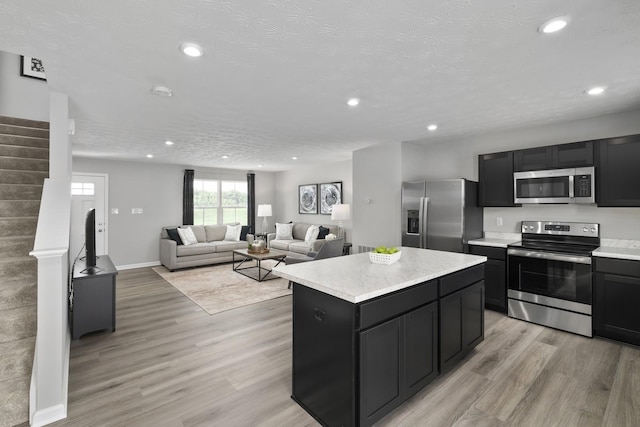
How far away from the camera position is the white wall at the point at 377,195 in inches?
197

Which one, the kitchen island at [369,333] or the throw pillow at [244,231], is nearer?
the kitchen island at [369,333]

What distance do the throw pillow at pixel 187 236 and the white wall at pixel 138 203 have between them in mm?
820

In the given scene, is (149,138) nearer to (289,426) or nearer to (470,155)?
(289,426)

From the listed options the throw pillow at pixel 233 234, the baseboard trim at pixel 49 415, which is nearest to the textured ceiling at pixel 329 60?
the baseboard trim at pixel 49 415

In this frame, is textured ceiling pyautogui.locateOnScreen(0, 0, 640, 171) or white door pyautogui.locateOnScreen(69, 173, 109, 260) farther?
white door pyautogui.locateOnScreen(69, 173, 109, 260)

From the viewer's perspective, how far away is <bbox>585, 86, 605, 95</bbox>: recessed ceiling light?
108 inches

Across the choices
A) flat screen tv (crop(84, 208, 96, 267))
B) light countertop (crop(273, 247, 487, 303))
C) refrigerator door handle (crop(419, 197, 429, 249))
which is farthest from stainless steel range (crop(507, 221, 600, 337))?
flat screen tv (crop(84, 208, 96, 267))

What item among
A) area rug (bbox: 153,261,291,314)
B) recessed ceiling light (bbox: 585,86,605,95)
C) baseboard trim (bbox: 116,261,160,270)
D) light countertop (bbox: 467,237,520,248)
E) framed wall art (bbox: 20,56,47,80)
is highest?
framed wall art (bbox: 20,56,47,80)

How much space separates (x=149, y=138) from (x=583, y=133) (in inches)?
233

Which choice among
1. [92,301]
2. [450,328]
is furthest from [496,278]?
[92,301]

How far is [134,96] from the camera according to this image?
9.52 feet

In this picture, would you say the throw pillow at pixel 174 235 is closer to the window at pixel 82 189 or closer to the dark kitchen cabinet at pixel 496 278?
the window at pixel 82 189

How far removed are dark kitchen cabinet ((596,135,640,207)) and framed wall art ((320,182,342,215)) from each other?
4.60m

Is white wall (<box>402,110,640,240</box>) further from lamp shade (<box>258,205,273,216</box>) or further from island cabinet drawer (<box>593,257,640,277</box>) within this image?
lamp shade (<box>258,205,273,216</box>)
